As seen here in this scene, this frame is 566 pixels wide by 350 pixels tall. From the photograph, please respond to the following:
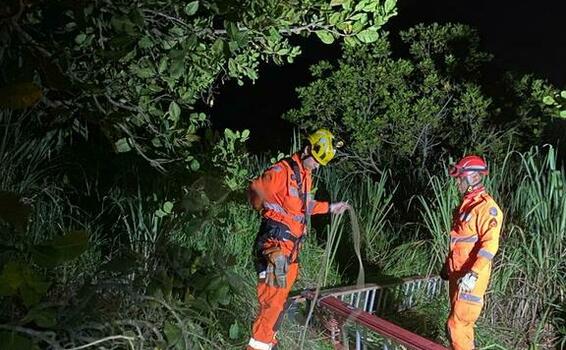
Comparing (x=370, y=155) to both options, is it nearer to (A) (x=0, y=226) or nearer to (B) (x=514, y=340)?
(B) (x=514, y=340)

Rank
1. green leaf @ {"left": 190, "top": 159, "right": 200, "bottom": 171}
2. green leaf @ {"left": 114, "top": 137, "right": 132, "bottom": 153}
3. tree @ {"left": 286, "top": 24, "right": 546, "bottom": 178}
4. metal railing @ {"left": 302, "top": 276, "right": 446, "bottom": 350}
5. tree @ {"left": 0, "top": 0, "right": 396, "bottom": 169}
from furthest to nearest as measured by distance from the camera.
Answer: tree @ {"left": 286, "top": 24, "right": 546, "bottom": 178} < metal railing @ {"left": 302, "top": 276, "right": 446, "bottom": 350} < green leaf @ {"left": 190, "top": 159, "right": 200, "bottom": 171} < green leaf @ {"left": 114, "top": 137, "right": 132, "bottom": 153} < tree @ {"left": 0, "top": 0, "right": 396, "bottom": 169}

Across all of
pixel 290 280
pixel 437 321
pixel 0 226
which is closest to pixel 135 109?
pixel 0 226

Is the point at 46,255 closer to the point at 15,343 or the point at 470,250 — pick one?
the point at 15,343

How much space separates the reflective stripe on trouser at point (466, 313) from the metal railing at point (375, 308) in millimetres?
417

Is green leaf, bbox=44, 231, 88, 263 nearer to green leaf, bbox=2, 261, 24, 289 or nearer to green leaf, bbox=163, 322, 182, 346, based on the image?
green leaf, bbox=2, 261, 24, 289

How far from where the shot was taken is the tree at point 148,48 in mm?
2541

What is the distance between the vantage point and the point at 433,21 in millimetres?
12914

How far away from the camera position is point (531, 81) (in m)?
8.28

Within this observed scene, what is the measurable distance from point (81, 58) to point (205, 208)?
0.78 metres

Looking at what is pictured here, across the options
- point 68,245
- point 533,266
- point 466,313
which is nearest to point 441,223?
point 533,266

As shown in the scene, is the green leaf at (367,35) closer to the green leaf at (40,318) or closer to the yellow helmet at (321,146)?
the yellow helmet at (321,146)

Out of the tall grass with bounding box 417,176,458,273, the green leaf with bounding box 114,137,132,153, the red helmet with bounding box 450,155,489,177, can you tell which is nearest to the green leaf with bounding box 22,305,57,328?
the green leaf with bounding box 114,137,132,153

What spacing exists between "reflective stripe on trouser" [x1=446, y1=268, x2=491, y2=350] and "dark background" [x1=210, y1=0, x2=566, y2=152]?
20.2 feet

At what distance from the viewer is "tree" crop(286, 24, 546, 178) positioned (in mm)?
8141
